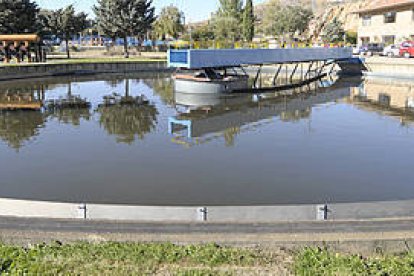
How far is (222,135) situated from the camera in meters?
19.5

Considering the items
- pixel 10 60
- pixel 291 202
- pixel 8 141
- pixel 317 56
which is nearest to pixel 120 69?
pixel 10 60

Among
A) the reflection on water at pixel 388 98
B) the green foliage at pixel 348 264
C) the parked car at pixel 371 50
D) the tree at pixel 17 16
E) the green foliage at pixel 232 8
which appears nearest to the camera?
the green foliage at pixel 348 264

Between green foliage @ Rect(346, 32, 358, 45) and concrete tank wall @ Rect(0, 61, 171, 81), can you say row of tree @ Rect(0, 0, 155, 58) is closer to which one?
concrete tank wall @ Rect(0, 61, 171, 81)

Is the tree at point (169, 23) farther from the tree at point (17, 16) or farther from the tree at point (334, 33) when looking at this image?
the tree at point (17, 16)

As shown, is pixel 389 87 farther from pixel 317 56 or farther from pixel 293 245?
pixel 293 245

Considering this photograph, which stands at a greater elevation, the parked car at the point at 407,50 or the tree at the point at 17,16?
the tree at the point at 17,16

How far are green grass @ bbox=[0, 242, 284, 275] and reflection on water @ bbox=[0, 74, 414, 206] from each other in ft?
12.4

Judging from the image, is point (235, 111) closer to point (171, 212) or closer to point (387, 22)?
point (171, 212)

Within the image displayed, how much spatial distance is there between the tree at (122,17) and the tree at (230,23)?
27.7m

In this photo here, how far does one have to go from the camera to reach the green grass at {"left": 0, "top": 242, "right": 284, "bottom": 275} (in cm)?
688

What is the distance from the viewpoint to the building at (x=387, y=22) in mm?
57094

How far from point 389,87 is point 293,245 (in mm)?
34164

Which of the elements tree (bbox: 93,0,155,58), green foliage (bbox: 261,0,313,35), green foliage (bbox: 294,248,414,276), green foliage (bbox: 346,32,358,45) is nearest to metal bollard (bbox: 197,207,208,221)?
green foliage (bbox: 294,248,414,276)

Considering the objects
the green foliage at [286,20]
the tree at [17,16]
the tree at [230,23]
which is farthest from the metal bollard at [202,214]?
the green foliage at [286,20]
